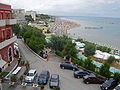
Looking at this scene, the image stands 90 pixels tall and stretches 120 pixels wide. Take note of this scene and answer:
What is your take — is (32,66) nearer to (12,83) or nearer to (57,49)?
(12,83)

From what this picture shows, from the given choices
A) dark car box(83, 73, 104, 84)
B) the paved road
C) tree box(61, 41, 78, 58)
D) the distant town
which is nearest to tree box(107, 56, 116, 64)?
the distant town

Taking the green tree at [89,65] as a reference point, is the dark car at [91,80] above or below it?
below

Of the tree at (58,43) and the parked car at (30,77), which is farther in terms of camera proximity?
the tree at (58,43)

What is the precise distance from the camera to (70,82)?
2144 cm

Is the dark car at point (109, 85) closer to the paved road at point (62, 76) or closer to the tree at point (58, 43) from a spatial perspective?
the paved road at point (62, 76)

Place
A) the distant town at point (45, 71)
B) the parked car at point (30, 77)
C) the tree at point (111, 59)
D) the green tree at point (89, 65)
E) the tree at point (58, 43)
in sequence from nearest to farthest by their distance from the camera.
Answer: the distant town at point (45, 71) → the parked car at point (30, 77) → the green tree at point (89, 65) → the tree at point (111, 59) → the tree at point (58, 43)

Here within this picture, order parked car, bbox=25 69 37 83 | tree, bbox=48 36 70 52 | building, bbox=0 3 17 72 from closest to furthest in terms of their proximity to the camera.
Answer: parked car, bbox=25 69 37 83 < building, bbox=0 3 17 72 < tree, bbox=48 36 70 52

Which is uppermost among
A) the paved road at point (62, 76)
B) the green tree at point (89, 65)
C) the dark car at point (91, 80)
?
the green tree at point (89, 65)

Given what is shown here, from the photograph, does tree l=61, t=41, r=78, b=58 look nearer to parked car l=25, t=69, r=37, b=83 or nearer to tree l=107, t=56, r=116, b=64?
tree l=107, t=56, r=116, b=64

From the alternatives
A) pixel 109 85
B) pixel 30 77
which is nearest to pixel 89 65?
pixel 109 85

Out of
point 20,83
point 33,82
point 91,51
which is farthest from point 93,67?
point 91,51

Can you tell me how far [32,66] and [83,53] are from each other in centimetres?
1901

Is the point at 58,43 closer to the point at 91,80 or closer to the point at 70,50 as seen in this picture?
the point at 70,50

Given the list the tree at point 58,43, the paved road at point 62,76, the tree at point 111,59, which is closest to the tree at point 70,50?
the paved road at point 62,76
